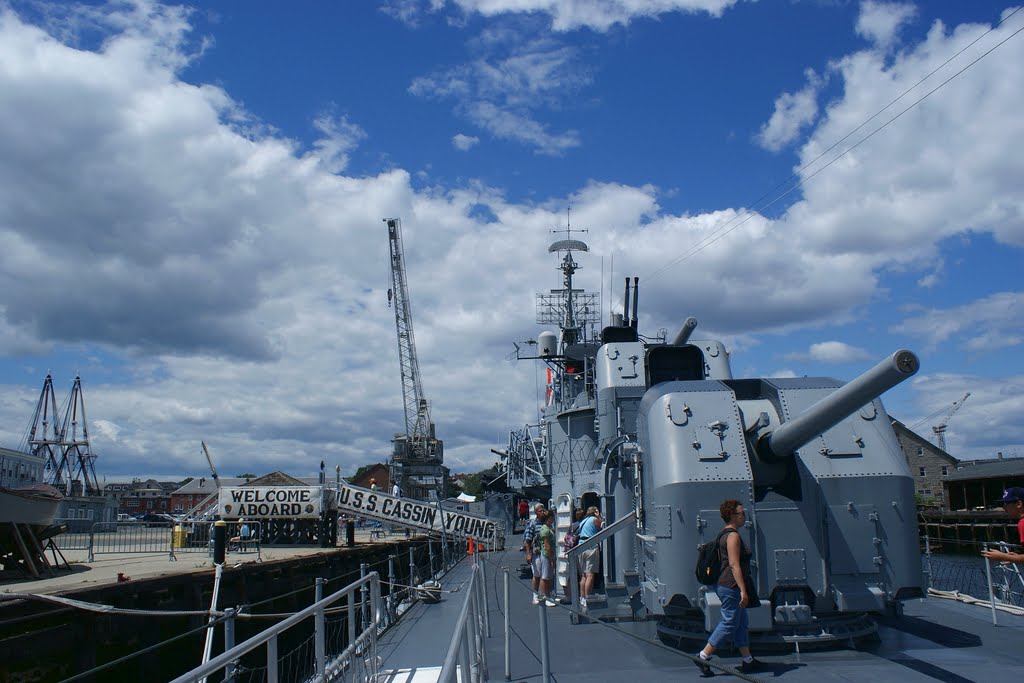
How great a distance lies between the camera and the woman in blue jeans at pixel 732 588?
499cm

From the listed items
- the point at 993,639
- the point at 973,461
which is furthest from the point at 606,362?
the point at 973,461

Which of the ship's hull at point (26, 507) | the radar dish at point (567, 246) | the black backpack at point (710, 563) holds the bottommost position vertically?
the black backpack at point (710, 563)

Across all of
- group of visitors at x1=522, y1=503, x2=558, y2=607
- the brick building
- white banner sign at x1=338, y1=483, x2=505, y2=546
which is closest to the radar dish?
white banner sign at x1=338, y1=483, x2=505, y2=546

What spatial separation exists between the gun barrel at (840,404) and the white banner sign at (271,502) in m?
13.4

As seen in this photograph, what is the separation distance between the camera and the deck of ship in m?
5.14

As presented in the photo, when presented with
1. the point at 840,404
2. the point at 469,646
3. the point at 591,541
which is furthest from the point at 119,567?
the point at 840,404

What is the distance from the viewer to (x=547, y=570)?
9.09m

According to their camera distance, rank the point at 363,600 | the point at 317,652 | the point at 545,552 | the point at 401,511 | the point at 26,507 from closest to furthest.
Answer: the point at 317,652
the point at 363,600
the point at 545,552
the point at 26,507
the point at 401,511

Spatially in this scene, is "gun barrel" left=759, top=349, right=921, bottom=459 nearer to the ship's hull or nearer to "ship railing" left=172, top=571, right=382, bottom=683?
"ship railing" left=172, top=571, right=382, bottom=683

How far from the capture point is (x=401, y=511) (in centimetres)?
1814

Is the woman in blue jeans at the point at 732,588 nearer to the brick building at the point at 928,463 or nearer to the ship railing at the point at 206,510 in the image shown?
the ship railing at the point at 206,510

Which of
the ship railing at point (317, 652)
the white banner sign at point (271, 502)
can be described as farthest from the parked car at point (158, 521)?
the ship railing at point (317, 652)

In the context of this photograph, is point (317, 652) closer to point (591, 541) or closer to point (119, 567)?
point (591, 541)

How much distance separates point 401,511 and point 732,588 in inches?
550
